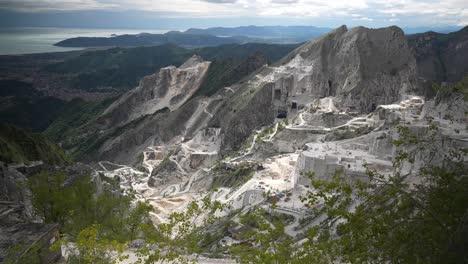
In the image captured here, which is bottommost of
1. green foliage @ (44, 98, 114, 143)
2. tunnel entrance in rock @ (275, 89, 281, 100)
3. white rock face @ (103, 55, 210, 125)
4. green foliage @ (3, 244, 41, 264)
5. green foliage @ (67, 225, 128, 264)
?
green foliage @ (44, 98, 114, 143)

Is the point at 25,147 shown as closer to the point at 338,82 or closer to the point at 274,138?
the point at 274,138

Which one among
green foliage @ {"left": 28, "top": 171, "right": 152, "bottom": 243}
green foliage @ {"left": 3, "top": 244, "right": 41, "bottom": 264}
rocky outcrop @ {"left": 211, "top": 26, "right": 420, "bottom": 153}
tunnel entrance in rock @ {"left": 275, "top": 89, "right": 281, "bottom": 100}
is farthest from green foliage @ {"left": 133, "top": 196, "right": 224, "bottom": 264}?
Answer: tunnel entrance in rock @ {"left": 275, "top": 89, "right": 281, "bottom": 100}

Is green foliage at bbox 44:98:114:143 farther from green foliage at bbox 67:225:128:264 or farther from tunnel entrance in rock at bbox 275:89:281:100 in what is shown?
green foliage at bbox 67:225:128:264

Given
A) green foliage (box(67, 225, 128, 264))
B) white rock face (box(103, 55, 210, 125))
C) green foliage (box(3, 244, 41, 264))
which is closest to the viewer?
green foliage (box(67, 225, 128, 264))

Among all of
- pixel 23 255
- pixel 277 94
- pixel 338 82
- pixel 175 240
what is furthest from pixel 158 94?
pixel 175 240

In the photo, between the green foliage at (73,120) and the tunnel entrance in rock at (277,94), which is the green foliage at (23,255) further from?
the green foliage at (73,120)

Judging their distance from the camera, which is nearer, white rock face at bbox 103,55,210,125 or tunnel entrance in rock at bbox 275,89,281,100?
tunnel entrance in rock at bbox 275,89,281,100

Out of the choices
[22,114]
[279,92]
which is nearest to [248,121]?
[279,92]

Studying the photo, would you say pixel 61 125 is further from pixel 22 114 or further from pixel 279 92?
pixel 279 92
